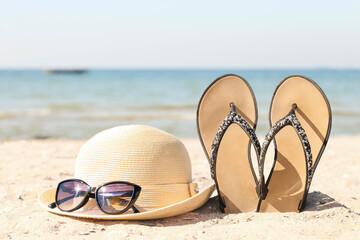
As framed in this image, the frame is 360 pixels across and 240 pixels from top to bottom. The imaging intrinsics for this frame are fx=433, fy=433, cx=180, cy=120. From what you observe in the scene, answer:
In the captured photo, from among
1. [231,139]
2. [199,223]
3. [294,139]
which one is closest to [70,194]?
[199,223]

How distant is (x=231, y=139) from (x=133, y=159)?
76 centimetres

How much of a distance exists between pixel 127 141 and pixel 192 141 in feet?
15.2

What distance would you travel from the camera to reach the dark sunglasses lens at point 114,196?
7.16 ft

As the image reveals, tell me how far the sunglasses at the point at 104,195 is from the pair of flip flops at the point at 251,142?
1.90ft

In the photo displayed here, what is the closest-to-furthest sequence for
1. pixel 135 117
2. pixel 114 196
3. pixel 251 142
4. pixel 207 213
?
pixel 114 196 → pixel 207 213 → pixel 251 142 → pixel 135 117

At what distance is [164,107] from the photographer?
14203mm

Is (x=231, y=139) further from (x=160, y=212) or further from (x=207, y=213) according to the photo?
(x=160, y=212)

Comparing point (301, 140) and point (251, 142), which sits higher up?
point (301, 140)

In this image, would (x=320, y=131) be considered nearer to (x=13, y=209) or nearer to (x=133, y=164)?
(x=133, y=164)

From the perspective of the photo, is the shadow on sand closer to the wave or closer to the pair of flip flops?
the pair of flip flops

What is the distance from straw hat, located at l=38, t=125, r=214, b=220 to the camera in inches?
89.7

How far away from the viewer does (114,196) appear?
2201mm

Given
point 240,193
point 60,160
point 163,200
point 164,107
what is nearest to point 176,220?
point 163,200

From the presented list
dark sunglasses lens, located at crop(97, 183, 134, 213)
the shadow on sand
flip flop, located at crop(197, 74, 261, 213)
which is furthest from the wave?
dark sunglasses lens, located at crop(97, 183, 134, 213)
